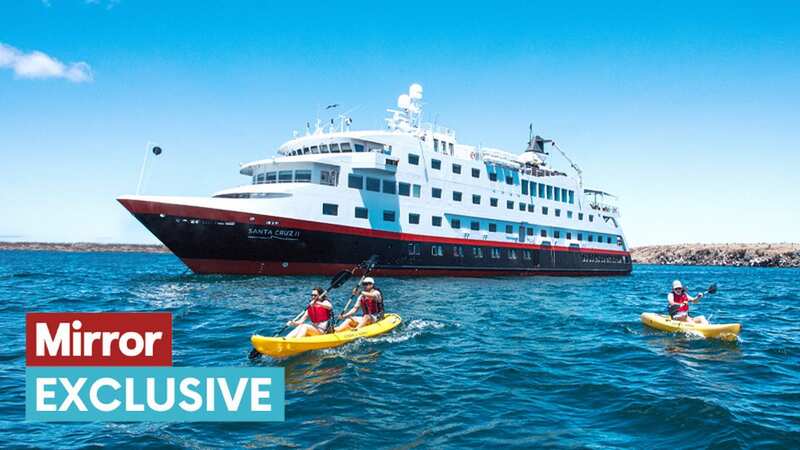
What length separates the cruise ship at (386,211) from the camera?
91.0ft

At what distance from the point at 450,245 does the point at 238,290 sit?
1670cm

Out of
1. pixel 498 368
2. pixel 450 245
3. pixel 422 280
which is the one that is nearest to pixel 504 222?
pixel 450 245

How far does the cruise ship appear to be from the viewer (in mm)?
27734

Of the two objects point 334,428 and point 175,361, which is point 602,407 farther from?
point 175,361

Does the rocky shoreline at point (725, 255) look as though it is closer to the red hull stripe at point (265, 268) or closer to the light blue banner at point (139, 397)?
the red hull stripe at point (265, 268)

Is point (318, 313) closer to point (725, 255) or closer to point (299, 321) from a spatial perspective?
point (299, 321)

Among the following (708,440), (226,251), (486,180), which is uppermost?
(486,180)

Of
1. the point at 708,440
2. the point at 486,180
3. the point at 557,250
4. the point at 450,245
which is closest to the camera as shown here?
the point at 708,440

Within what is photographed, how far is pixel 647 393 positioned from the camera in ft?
30.0

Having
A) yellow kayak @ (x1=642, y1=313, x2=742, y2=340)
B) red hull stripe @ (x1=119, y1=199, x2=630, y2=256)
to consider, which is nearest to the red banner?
yellow kayak @ (x1=642, y1=313, x2=742, y2=340)

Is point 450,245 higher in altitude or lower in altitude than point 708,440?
higher

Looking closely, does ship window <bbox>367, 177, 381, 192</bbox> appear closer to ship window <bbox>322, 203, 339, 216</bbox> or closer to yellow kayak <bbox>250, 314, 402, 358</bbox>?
ship window <bbox>322, 203, 339, 216</bbox>

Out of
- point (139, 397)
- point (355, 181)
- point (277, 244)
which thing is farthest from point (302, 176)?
point (139, 397)

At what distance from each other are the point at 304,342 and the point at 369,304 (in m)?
2.96
